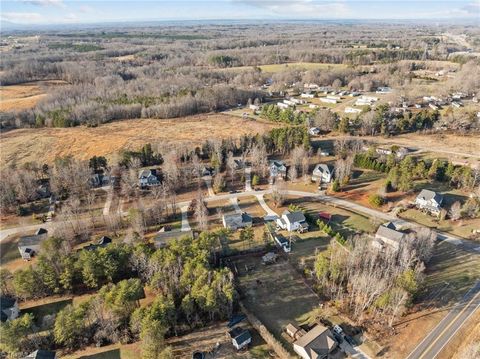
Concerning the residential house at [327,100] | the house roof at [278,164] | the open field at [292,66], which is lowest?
the house roof at [278,164]

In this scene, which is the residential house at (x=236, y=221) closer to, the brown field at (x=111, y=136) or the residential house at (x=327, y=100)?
the brown field at (x=111, y=136)

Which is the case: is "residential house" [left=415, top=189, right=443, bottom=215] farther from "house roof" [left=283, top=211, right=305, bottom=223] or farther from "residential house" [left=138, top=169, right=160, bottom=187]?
"residential house" [left=138, top=169, right=160, bottom=187]

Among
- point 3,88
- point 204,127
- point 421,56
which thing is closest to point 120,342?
point 204,127

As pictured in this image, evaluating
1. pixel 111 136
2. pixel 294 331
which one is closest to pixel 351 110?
pixel 111 136

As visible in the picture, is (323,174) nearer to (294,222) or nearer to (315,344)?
(294,222)

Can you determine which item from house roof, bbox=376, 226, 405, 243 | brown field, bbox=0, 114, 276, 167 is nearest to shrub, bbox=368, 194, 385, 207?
house roof, bbox=376, 226, 405, 243

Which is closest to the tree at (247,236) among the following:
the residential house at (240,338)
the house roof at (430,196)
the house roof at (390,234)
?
the residential house at (240,338)
